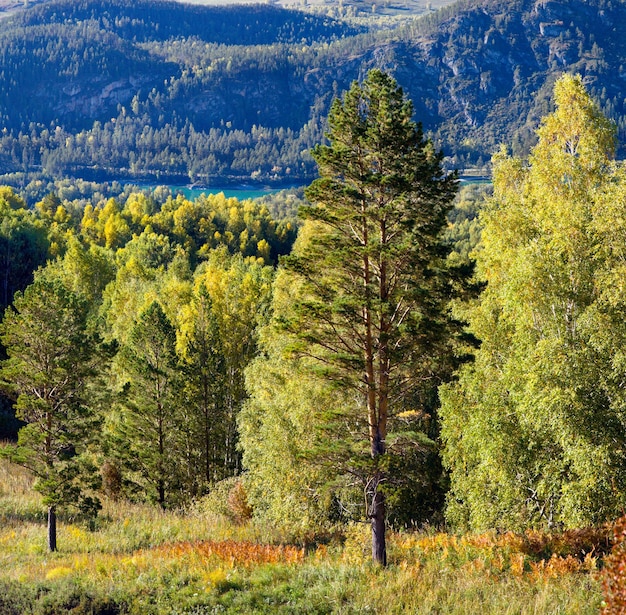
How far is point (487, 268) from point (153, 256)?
6631cm

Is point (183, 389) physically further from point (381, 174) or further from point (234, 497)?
point (381, 174)

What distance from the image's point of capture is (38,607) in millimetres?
15953

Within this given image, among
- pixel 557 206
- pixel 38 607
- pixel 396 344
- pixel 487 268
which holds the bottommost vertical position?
pixel 38 607

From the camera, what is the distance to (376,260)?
58.4ft

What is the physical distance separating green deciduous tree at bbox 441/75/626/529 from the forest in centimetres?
7

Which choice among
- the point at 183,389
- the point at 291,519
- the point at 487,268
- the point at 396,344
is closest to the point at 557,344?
the point at 396,344

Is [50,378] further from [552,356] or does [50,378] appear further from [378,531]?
[552,356]

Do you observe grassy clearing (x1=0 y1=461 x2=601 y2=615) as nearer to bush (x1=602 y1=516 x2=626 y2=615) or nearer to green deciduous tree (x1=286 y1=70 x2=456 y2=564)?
green deciduous tree (x1=286 y1=70 x2=456 y2=564)

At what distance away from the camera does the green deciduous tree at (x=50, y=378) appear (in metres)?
24.7

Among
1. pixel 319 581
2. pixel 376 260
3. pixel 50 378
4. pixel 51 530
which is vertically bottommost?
pixel 51 530

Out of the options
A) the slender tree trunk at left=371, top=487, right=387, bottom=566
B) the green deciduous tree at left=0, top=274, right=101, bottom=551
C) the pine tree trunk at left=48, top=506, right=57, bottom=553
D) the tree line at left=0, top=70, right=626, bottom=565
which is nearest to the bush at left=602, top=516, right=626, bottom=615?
the tree line at left=0, top=70, right=626, bottom=565

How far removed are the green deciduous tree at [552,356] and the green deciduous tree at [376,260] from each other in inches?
109

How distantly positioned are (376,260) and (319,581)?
345 inches

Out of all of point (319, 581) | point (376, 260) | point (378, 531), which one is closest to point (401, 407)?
point (378, 531)
